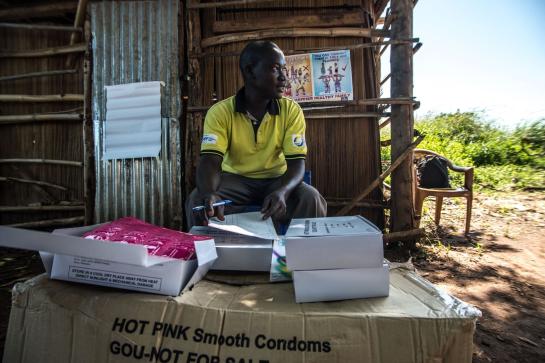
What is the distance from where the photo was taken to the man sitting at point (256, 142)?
1.98 metres

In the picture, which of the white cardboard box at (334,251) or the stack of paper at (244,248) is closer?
the white cardboard box at (334,251)

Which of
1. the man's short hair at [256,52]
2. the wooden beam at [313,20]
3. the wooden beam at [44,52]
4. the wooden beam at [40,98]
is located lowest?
the man's short hair at [256,52]

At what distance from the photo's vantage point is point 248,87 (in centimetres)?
221

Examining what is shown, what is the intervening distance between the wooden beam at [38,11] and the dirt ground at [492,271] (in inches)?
104

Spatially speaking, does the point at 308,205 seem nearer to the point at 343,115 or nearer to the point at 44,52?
the point at 343,115

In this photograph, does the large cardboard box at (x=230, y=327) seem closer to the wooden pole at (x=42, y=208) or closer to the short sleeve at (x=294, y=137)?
the short sleeve at (x=294, y=137)

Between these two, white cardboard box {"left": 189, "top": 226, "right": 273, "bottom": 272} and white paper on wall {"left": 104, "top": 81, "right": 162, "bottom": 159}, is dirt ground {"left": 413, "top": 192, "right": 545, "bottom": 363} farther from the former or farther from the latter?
white paper on wall {"left": 104, "top": 81, "right": 162, "bottom": 159}

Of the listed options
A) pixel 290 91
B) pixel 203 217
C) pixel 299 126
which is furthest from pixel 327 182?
pixel 203 217

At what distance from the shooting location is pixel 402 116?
290 cm

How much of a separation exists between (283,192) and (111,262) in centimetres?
100

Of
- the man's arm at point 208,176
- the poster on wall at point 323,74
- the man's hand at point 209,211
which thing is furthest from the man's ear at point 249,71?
the poster on wall at point 323,74

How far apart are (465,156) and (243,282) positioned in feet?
29.7

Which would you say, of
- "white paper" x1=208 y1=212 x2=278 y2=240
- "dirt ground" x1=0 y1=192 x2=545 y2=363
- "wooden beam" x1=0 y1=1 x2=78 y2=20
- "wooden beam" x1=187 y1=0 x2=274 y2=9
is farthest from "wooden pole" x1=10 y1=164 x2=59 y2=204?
"white paper" x1=208 y1=212 x2=278 y2=240

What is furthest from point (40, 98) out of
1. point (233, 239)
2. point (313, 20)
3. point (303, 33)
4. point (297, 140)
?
point (233, 239)
